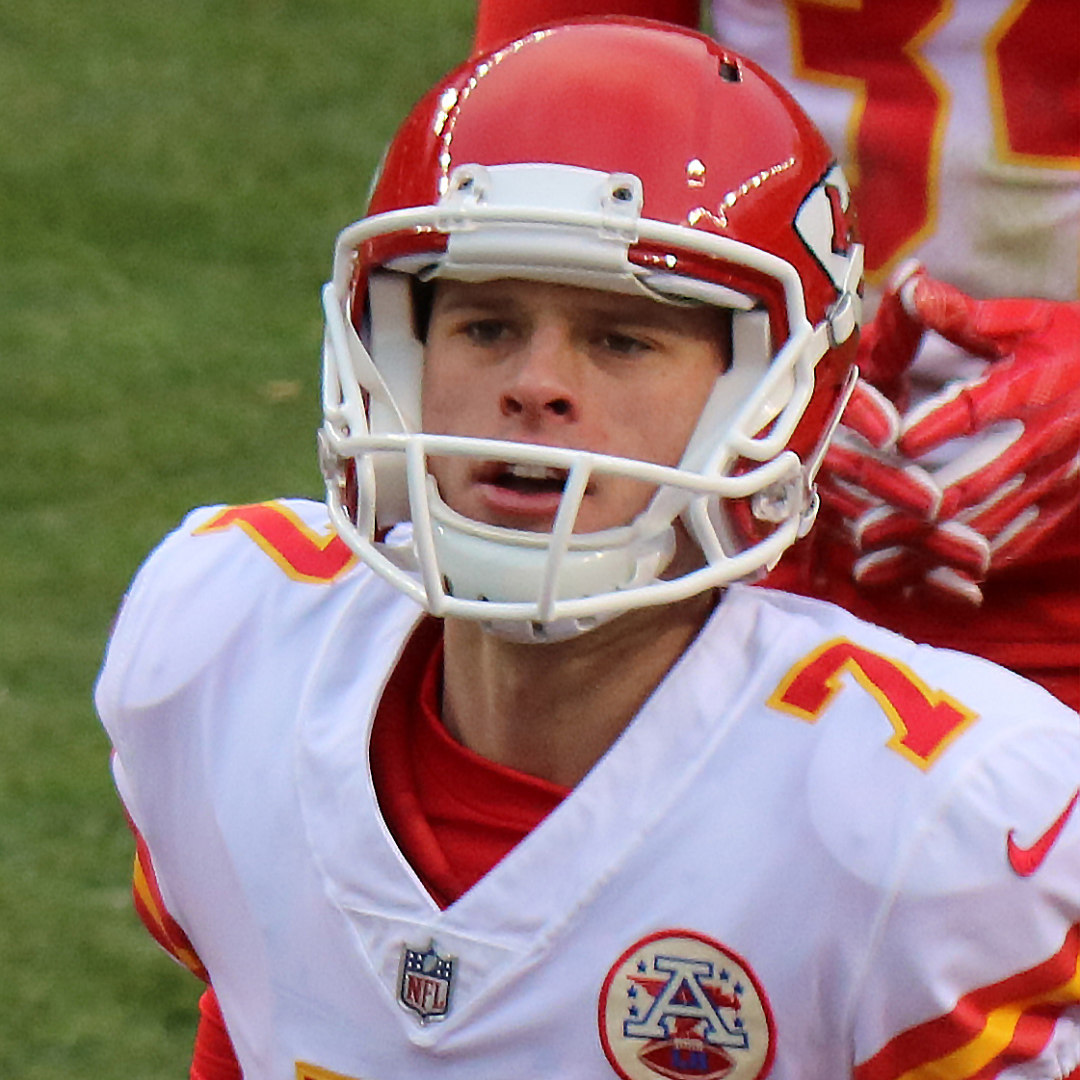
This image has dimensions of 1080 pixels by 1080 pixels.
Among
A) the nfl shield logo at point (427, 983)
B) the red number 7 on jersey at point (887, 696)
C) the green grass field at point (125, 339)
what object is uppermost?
the red number 7 on jersey at point (887, 696)

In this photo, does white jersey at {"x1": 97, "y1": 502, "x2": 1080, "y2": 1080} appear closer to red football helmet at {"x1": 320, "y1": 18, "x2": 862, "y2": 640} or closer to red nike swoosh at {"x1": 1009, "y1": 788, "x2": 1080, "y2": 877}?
red nike swoosh at {"x1": 1009, "y1": 788, "x2": 1080, "y2": 877}

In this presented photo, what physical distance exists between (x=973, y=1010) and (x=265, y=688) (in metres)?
0.65

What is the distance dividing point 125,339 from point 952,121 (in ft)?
11.2

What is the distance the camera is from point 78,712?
4117 millimetres

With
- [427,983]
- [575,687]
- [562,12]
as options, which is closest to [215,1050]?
[427,983]

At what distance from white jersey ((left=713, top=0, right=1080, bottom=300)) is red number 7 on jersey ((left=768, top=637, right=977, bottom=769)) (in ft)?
1.76

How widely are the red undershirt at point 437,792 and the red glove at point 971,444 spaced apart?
45cm

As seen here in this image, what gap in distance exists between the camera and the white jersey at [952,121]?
2.35 meters

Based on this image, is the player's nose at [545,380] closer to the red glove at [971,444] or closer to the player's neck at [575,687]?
the player's neck at [575,687]

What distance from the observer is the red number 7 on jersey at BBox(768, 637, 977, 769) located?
6.26 ft

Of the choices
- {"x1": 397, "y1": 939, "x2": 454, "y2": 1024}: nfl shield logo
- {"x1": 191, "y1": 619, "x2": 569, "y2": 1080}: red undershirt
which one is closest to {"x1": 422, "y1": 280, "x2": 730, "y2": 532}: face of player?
{"x1": 191, "y1": 619, "x2": 569, "y2": 1080}: red undershirt

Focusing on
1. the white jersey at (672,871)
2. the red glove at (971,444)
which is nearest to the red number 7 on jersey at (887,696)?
the white jersey at (672,871)

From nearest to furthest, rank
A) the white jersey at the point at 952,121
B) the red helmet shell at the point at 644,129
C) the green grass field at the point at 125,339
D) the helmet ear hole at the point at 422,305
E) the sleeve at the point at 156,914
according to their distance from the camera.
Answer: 1. the red helmet shell at the point at 644,129
2. the helmet ear hole at the point at 422,305
3. the sleeve at the point at 156,914
4. the white jersey at the point at 952,121
5. the green grass field at the point at 125,339

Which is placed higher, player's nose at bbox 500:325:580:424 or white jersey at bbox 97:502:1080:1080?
player's nose at bbox 500:325:580:424
